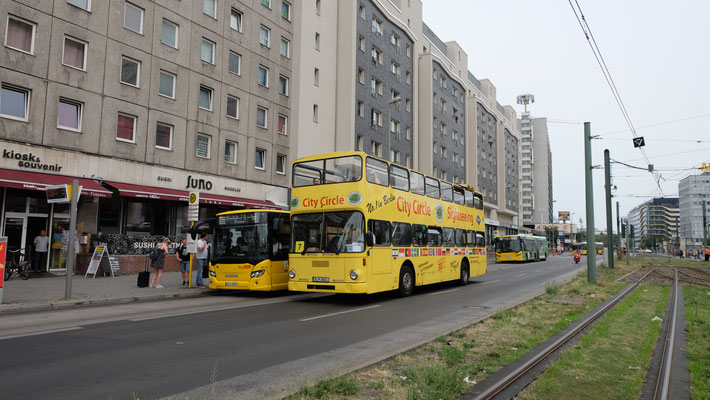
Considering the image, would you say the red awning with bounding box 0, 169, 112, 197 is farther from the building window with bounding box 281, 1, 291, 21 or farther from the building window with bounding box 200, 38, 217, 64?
the building window with bounding box 281, 1, 291, 21

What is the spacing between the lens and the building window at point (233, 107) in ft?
90.9

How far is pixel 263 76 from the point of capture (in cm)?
3034

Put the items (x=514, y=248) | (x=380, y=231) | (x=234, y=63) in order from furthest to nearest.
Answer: (x=514, y=248) < (x=234, y=63) < (x=380, y=231)

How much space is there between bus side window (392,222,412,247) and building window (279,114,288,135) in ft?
62.0

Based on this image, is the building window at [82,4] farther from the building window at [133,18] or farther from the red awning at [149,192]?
the red awning at [149,192]

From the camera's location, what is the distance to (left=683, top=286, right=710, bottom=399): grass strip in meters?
5.26

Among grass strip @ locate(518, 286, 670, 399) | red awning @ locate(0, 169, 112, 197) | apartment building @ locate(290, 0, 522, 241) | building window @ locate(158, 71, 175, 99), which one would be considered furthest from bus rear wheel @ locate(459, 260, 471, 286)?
building window @ locate(158, 71, 175, 99)

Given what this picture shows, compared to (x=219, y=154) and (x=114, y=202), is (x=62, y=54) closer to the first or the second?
(x=114, y=202)

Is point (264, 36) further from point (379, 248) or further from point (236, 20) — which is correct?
point (379, 248)

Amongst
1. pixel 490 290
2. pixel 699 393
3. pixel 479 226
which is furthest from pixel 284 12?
pixel 699 393

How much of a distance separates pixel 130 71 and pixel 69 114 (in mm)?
3831

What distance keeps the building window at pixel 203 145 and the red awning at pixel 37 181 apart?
6.83m

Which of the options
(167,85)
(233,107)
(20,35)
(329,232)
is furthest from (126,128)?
(329,232)

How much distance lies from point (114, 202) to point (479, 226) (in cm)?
1647
